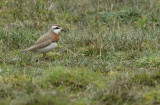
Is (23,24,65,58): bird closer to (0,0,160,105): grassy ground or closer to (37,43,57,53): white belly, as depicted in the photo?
(37,43,57,53): white belly

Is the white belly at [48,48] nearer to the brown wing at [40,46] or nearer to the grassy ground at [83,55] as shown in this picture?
the brown wing at [40,46]

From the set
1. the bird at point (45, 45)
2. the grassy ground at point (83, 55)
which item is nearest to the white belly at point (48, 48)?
the bird at point (45, 45)

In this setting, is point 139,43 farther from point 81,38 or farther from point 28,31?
point 28,31

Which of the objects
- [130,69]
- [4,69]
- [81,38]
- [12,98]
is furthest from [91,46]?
[12,98]

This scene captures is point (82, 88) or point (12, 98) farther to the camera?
point (82, 88)

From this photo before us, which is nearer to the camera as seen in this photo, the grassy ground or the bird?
the grassy ground

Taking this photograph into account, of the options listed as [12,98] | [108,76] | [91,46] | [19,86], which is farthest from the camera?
[91,46]

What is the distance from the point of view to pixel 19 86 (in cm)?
557

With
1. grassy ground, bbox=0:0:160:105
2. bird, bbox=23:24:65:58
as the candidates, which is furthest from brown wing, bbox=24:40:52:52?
grassy ground, bbox=0:0:160:105

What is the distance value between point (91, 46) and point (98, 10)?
12.5ft

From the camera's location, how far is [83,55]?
8188 mm

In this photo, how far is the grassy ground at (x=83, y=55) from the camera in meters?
5.14

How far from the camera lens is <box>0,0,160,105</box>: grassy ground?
16.9ft

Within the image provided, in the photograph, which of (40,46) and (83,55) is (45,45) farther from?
(83,55)
